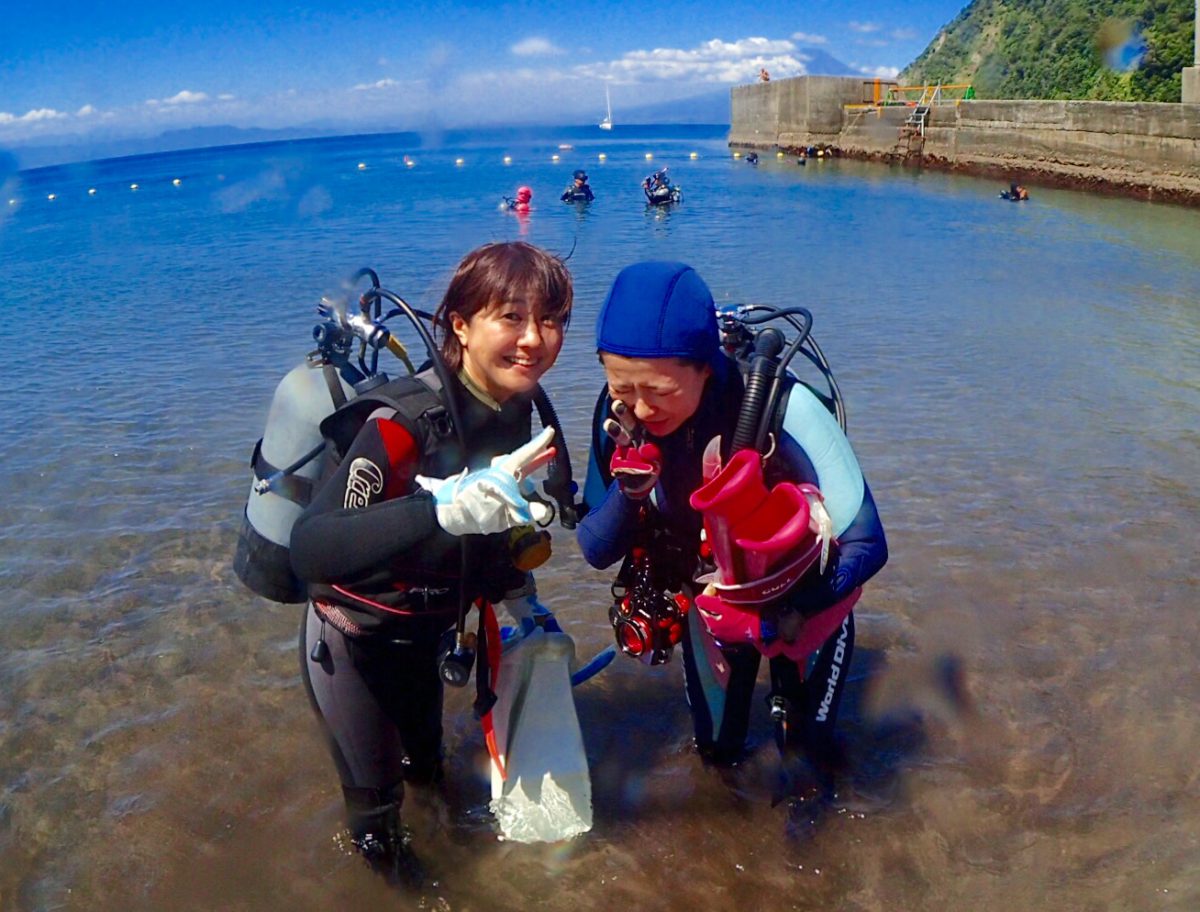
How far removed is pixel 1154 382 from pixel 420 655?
23.8ft

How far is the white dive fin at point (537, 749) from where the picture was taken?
2.65 meters

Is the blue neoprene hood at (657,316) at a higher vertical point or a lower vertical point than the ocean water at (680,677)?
higher

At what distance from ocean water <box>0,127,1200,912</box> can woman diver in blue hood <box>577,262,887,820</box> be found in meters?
0.79

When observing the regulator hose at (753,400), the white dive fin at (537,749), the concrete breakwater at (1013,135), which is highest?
the concrete breakwater at (1013,135)

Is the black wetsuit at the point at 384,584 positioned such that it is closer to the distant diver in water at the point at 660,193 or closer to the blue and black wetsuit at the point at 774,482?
Answer: the blue and black wetsuit at the point at 774,482

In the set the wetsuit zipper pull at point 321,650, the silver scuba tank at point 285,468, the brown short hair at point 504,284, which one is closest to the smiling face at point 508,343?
the brown short hair at point 504,284

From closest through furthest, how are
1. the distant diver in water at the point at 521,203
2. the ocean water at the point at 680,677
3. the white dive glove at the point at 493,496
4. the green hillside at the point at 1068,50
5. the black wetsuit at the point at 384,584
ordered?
the white dive glove at the point at 493,496
the black wetsuit at the point at 384,584
the ocean water at the point at 680,677
the distant diver in water at the point at 521,203
the green hillside at the point at 1068,50

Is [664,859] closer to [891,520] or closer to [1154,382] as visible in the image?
[891,520]

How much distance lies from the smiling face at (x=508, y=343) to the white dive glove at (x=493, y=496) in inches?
10.2

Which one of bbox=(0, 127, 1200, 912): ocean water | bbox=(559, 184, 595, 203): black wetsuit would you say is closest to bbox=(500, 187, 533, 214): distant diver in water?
bbox=(559, 184, 595, 203): black wetsuit

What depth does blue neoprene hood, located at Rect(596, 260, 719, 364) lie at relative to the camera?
2.11m

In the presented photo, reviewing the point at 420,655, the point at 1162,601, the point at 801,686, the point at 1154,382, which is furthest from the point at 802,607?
the point at 1154,382

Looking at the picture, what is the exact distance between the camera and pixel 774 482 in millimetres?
2367

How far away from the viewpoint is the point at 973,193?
26.2 m
